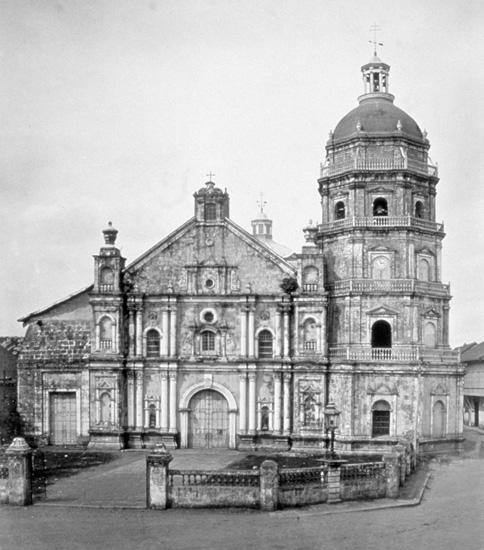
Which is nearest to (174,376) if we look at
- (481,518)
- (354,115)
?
(354,115)

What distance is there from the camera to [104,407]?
3747 cm

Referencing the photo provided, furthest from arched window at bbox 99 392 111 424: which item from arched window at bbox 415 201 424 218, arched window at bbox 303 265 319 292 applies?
arched window at bbox 415 201 424 218

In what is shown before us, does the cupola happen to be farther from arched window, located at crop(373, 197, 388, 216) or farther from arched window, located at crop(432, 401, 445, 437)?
arched window, located at crop(432, 401, 445, 437)

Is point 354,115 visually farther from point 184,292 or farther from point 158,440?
point 158,440

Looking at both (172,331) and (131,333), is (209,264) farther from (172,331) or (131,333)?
(131,333)

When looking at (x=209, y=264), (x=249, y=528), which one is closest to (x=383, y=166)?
(x=209, y=264)


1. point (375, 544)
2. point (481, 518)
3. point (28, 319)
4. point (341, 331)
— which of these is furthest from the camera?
point (28, 319)

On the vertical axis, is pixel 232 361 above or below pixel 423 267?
below

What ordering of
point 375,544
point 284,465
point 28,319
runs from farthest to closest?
point 28,319, point 284,465, point 375,544

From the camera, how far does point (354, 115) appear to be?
3859cm

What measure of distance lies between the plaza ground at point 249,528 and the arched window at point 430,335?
40.2 feet

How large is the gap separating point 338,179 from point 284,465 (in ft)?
45.5

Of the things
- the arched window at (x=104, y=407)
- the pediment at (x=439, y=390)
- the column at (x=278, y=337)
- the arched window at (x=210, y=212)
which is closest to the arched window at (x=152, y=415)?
the arched window at (x=104, y=407)

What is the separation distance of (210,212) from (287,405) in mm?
9883
